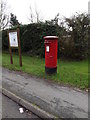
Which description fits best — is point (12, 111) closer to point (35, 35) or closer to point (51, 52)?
point (51, 52)

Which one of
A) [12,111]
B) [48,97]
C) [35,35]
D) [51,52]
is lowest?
[12,111]

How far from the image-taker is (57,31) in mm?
9141

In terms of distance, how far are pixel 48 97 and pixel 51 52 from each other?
78.8 inches

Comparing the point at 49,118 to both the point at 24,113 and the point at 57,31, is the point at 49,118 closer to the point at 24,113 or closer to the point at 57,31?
the point at 24,113

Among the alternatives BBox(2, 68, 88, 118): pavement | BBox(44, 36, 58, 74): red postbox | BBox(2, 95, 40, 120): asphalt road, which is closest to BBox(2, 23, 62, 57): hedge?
BBox(44, 36, 58, 74): red postbox

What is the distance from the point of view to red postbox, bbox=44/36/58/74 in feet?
16.1

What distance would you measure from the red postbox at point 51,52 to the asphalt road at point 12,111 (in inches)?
83.6

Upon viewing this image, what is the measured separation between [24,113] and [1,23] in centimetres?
2104

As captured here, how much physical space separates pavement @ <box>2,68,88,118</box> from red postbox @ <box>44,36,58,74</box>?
587mm

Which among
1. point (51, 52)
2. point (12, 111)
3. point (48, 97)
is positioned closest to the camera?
point (12, 111)

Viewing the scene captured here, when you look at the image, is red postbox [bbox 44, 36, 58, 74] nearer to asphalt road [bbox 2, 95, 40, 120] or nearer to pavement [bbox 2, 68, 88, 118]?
pavement [bbox 2, 68, 88, 118]

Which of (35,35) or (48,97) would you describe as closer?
(48,97)

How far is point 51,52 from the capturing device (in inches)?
196

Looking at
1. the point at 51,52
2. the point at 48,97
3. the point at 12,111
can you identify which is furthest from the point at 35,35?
the point at 12,111
